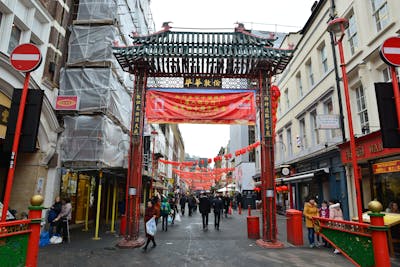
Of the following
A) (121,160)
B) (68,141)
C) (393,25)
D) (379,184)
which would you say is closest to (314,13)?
(393,25)

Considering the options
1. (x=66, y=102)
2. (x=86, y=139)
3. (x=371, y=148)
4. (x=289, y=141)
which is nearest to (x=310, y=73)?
(x=289, y=141)

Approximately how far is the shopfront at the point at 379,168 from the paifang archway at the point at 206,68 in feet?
11.8

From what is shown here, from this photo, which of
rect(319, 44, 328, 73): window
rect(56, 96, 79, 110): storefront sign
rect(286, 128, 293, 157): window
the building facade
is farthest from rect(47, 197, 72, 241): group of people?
rect(286, 128, 293, 157): window

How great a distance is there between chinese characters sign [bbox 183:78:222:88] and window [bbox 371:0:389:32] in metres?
6.59

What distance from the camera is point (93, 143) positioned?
496 inches

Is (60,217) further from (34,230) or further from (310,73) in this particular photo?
(310,73)

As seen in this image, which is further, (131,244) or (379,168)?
(379,168)

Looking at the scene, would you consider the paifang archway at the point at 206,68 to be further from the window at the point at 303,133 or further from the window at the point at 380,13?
the window at the point at 303,133

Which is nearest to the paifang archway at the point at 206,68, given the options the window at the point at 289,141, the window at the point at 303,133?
the window at the point at 303,133

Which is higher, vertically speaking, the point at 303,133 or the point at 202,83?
the point at 202,83

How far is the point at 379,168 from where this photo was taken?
10.0 meters

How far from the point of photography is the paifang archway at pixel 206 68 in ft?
31.2

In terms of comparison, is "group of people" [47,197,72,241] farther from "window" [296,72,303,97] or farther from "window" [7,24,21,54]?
"window" [296,72,303,97]

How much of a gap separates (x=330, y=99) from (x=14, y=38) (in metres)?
14.6
